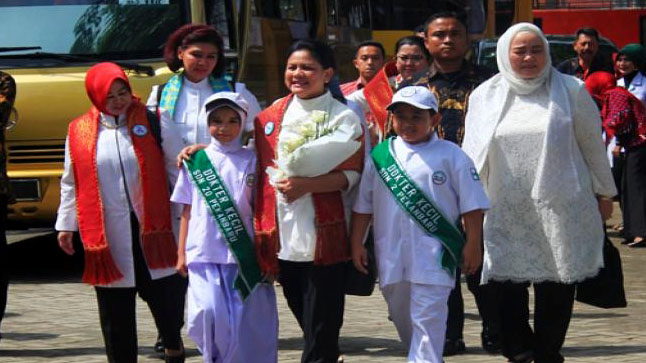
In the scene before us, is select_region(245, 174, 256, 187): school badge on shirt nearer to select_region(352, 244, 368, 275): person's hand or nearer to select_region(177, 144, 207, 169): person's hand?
select_region(177, 144, 207, 169): person's hand

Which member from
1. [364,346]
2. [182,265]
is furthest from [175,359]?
[364,346]

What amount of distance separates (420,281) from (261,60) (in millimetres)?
6733

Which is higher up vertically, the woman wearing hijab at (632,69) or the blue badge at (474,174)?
the woman wearing hijab at (632,69)

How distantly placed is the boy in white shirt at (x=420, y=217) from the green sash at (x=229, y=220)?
467mm

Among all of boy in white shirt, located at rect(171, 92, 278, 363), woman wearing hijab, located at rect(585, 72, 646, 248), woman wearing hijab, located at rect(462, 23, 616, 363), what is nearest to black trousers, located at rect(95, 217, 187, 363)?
boy in white shirt, located at rect(171, 92, 278, 363)

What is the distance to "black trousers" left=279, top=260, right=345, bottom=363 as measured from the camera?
6.94m

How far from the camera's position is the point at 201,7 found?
1236 centimetres

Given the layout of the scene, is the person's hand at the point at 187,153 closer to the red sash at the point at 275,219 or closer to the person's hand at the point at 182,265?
the red sash at the point at 275,219

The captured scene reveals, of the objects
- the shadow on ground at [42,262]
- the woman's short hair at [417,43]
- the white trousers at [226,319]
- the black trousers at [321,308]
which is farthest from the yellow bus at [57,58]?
the black trousers at [321,308]

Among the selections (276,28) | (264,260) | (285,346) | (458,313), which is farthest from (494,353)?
(276,28)

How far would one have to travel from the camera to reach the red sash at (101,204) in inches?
285

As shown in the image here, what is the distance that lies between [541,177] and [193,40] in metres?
1.95

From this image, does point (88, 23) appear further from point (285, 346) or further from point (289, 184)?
point (289, 184)

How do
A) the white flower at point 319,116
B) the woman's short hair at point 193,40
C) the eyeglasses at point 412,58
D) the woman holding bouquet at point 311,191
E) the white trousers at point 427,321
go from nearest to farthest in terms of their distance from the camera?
1. the white trousers at point 427,321
2. the woman holding bouquet at point 311,191
3. the white flower at point 319,116
4. the woman's short hair at point 193,40
5. the eyeglasses at point 412,58
